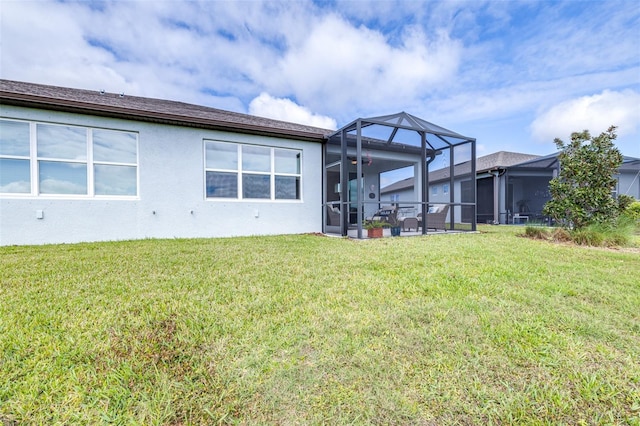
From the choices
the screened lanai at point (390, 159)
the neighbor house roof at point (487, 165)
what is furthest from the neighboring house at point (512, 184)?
the screened lanai at point (390, 159)

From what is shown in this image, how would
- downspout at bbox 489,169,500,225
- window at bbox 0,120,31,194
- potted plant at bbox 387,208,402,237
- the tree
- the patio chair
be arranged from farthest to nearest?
downspout at bbox 489,169,500,225
the patio chair
potted plant at bbox 387,208,402,237
the tree
window at bbox 0,120,31,194

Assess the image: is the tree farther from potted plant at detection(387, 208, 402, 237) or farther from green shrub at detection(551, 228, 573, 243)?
potted plant at detection(387, 208, 402, 237)

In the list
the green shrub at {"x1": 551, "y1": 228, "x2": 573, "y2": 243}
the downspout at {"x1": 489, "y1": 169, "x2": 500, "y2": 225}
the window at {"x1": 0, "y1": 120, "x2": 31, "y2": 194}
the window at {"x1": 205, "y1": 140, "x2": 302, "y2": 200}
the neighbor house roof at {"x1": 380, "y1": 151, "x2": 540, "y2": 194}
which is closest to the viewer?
the window at {"x1": 0, "y1": 120, "x2": 31, "y2": 194}

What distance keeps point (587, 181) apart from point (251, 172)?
9.11 meters

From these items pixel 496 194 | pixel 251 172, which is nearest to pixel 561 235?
pixel 251 172

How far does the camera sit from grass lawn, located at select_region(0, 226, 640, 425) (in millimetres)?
1567

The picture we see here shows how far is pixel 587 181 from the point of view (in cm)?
723

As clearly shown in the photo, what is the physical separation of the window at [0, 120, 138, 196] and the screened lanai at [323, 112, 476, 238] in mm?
5637

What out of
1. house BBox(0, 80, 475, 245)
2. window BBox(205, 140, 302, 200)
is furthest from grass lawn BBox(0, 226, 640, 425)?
window BBox(205, 140, 302, 200)

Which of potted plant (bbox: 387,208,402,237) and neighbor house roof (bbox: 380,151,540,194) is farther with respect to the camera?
neighbor house roof (bbox: 380,151,540,194)

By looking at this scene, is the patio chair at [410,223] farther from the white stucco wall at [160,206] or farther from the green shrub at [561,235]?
the green shrub at [561,235]

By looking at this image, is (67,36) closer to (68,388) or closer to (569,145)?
(68,388)

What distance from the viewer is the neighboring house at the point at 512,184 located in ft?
48.6

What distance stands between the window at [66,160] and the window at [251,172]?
6.39 feet
